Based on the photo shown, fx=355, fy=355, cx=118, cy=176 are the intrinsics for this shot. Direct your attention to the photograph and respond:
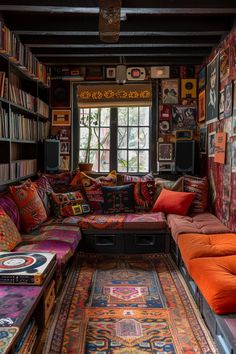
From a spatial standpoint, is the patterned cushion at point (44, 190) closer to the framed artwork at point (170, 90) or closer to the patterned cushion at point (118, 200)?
the patterned cushion at point (118, 200)

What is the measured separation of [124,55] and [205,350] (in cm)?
352

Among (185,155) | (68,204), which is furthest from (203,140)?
(68,204)

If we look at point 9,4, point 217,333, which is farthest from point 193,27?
point 217,333

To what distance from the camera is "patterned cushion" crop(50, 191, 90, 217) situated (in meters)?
4.03

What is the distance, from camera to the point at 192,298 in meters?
2.77

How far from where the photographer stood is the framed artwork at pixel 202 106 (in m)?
4.56

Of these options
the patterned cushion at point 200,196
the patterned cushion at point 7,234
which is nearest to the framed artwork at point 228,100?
the patterned cushion at point 200,196

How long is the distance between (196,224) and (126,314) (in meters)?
1.35

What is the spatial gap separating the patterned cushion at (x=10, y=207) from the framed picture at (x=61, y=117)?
201 centimetres

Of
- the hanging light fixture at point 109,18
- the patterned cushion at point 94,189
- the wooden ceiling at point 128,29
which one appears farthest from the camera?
the patterned cushion at point 94,189

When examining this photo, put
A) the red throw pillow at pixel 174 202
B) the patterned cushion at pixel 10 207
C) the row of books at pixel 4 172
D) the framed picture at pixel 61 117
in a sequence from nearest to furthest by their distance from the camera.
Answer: the patterned cushion at pixel 10 207, the row of books at pixel 4 172, the red throw pillow at pixel 174 202, the framed picture at pixel 61 117

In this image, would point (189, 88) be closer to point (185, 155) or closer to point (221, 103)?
point (185, 155)

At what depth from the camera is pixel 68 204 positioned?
4078 millimetres

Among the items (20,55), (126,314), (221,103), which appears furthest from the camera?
(221,103)
